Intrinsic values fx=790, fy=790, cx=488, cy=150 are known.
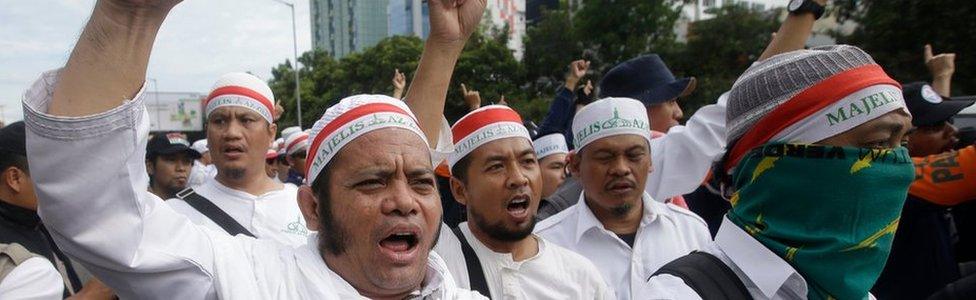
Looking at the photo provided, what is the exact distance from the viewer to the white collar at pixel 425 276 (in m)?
2.07

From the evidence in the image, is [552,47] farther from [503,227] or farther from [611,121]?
[503,227]

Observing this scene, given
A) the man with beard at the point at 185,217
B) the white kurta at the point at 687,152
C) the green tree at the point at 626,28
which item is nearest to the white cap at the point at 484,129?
the white kurta at the point at 687,152

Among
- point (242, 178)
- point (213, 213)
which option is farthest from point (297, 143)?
point (213, 213)

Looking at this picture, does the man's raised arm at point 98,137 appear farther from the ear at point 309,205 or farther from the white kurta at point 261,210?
the white kurta at point 261,210

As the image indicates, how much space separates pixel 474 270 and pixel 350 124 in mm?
1247

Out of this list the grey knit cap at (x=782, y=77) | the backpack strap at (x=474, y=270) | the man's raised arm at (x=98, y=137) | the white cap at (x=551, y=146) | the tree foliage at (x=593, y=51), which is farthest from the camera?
the tree foliage at (x=593, y=51)

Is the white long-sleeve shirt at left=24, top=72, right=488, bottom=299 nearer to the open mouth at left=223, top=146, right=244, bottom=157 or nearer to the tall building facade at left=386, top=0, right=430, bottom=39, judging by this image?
the open mouth at left=223, top=146, right=244, bottom=157

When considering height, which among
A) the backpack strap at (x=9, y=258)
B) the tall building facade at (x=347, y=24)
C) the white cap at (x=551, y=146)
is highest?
the backpack strap at (x=9, y=258)

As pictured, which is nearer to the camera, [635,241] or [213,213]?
[635,241]

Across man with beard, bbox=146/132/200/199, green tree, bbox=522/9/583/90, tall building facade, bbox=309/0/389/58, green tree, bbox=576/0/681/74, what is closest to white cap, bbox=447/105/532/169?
man with beard, bbox=146/132/200/199

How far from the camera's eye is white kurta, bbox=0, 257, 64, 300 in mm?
2805

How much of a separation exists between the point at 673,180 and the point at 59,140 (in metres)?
3.46

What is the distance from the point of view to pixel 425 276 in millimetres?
2281

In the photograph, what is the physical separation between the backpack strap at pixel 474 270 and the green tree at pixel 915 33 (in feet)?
56.5
